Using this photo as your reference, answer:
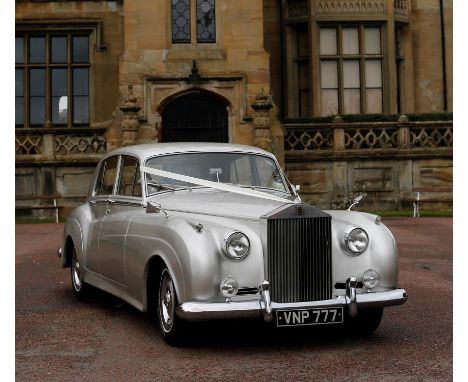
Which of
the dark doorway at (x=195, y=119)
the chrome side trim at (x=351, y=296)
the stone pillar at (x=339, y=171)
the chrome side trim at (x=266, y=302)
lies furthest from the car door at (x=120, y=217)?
the stone pillar at (x=339, y=171)

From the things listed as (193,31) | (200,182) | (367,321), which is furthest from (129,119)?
(367,321)

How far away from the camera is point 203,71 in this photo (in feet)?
63.7

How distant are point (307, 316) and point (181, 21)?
15.5m

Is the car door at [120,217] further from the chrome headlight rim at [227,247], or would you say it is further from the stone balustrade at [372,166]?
the stone balustrade at [372,166]

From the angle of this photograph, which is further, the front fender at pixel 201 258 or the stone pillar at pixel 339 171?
the stone pillar at pixel 339 171

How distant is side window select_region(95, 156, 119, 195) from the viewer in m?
7.59

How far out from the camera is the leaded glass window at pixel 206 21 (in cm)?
1973

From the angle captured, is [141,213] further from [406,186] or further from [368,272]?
[406,186]

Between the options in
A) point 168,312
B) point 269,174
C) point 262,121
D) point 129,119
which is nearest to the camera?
point 168,312

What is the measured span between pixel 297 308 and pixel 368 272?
70 centimetres

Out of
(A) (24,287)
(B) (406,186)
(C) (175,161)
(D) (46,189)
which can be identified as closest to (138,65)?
(D) (46,189)

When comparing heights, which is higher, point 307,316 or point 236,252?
point 236,252

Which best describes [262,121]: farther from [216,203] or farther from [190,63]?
[216,203]

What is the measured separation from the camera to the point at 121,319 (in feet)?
23.0
